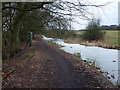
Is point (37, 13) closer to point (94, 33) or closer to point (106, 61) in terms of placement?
point (106, 61)

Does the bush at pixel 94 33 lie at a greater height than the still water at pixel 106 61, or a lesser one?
greater

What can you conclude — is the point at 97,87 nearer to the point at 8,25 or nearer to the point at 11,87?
the point at 11,87

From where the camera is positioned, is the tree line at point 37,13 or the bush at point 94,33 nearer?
the tree line at point 37,13

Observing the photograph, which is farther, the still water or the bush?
the bush

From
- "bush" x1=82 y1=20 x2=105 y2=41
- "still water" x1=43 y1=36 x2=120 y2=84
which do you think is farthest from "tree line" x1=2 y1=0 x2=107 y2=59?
"bush" x1=82 y1=20 x2=105 y2=41

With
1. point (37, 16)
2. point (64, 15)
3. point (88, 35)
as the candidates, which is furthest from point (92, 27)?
point (64, 15)

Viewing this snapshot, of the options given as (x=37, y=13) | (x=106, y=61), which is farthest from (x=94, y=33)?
(x=37, y=13)

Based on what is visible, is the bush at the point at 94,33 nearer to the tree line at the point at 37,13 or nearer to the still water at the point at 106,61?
the still water at the point at 106,61

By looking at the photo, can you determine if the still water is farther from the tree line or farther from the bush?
the bush

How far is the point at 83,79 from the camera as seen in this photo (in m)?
7.45

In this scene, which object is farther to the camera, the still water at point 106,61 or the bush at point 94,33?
the bush at point 94,33

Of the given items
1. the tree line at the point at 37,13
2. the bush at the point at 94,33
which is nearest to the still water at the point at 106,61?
the tree line at the point at 37,13

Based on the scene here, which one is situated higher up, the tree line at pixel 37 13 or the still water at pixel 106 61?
the tree line at pixel 37 13

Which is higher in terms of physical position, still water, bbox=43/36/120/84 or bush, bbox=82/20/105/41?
bush, bbox=82/20/105/41
